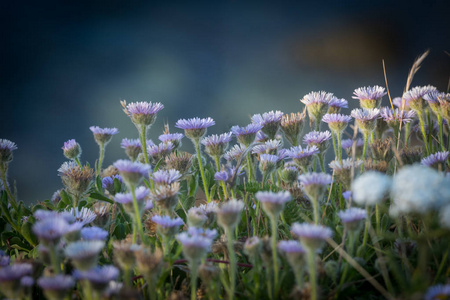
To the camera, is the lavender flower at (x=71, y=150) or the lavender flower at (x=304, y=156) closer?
the lavender flower at (x=304, y=156)

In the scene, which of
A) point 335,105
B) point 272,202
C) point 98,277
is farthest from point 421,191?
point 335,105

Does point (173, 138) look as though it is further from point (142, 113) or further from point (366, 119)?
point (366, 119)

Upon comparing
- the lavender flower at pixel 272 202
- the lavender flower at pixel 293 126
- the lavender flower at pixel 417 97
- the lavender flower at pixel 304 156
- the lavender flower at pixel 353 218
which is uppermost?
the lavender flower at pixel 417 97

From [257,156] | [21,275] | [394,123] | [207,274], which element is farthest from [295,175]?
[21,275]

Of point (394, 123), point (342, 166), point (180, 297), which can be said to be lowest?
point (180, 297)

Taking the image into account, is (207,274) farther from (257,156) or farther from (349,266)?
(257,156)

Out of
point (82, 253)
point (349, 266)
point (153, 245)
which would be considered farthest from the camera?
point (153, 245)

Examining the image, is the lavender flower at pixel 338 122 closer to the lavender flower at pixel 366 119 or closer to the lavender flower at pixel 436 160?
the lavender flower at pixel 366 119

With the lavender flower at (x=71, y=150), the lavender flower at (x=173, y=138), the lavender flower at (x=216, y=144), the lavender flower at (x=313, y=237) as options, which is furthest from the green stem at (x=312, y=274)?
the lavender flower at (x=71, y=150)
